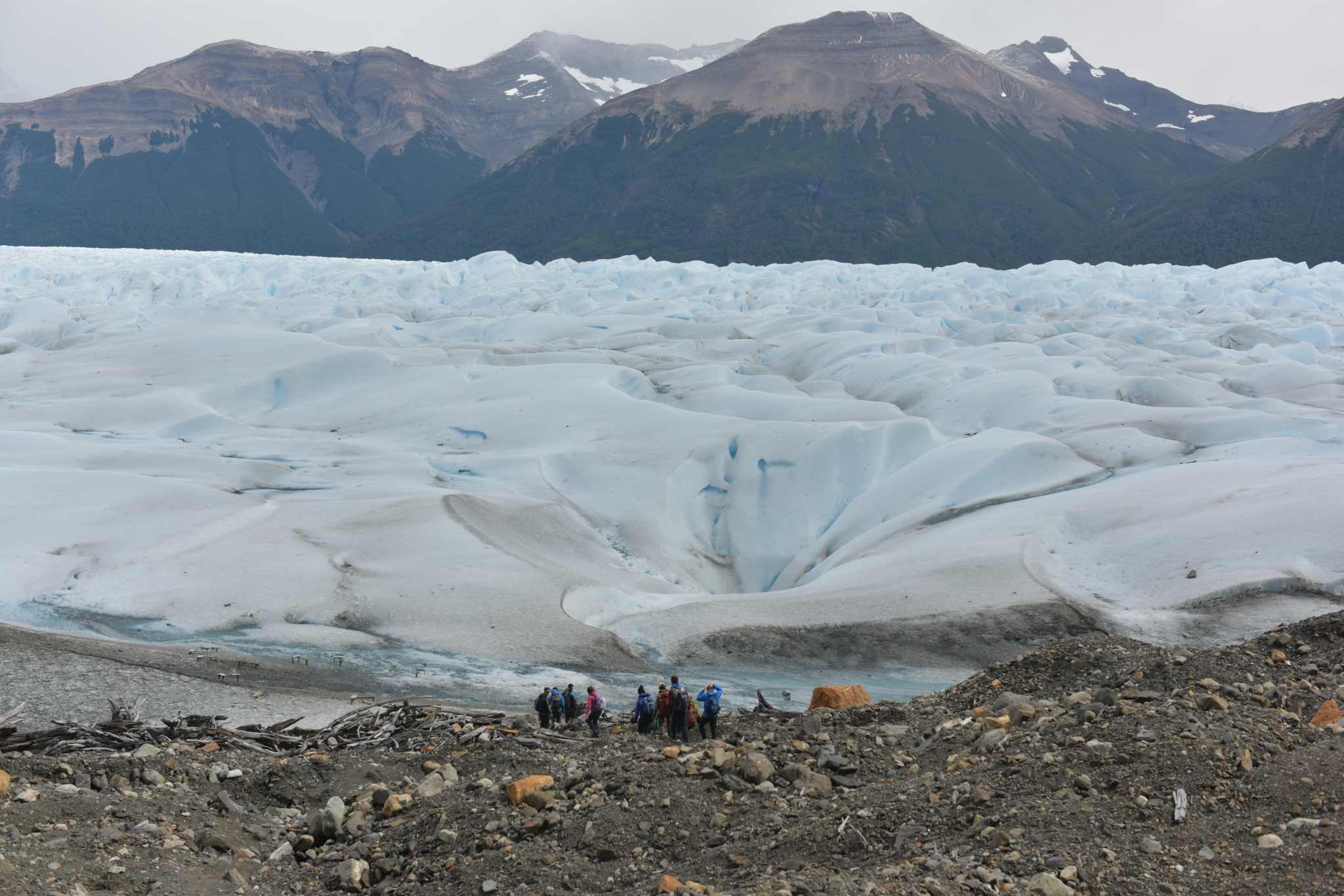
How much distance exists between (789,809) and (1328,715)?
321cm

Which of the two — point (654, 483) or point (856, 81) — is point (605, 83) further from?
point (654, 483)

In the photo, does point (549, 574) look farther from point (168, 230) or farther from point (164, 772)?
point (168, 230)

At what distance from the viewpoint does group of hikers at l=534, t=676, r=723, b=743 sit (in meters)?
6.76

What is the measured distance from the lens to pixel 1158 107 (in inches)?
6373

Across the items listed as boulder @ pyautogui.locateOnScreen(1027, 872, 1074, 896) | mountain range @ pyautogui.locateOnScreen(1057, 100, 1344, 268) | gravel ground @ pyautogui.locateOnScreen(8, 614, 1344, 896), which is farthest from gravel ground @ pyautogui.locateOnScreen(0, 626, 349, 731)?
mountain range @ pyautogui.locateOnScreen(1057, 100, 1344, 268)

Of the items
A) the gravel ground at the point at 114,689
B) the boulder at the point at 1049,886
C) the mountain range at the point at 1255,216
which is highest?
the mountain range at the point at 1255,216

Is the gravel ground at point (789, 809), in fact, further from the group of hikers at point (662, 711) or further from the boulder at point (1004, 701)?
the group of hikers at point (662, 711)

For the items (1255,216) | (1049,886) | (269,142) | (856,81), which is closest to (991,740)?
(1049,886)

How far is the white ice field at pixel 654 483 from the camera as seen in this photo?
33.3 feet

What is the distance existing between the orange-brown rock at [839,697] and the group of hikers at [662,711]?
90 centimetres

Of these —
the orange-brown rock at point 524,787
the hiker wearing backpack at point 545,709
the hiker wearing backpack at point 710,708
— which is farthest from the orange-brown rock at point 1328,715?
the hiker wearing backpack at point 545,709

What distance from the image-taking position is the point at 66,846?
4.36m

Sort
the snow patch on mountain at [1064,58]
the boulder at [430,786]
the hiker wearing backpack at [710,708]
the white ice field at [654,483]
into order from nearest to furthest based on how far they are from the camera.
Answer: the boulder at [430,786] → the hiker wearing backpack at [710,708] → the white ice field at [654,483] → the snow patch on mountain at [1064,58]

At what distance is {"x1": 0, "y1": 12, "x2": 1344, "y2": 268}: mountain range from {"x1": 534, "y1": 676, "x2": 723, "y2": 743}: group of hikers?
3113 inches
